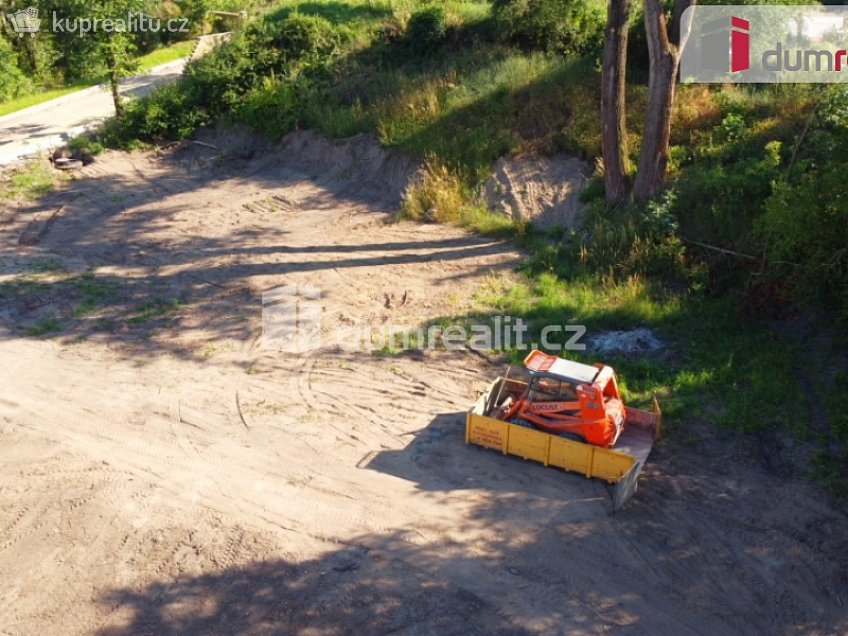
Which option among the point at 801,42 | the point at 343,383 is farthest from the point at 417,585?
the point at 801,42

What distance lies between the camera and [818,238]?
12.9m

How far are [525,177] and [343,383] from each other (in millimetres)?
8362

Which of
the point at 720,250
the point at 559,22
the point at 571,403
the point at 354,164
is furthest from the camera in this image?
the point at 559,22

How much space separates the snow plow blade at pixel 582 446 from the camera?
10.4m

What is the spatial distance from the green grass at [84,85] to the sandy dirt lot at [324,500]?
42.6ft

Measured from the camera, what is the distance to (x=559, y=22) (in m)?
22.4

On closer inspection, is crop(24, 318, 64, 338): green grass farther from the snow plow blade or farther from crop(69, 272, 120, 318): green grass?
the snow plow blade

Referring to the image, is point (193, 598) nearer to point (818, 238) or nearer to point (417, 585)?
point (417, 585)

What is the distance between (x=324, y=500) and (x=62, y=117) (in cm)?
1964

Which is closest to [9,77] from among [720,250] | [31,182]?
[31,182]

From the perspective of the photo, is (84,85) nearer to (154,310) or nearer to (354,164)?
(354,164)

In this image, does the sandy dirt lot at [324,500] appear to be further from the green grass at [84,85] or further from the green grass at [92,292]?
the green grass at [84,85]

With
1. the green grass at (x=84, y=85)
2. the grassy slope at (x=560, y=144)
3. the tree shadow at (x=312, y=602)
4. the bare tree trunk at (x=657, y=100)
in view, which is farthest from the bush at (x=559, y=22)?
the tree shadow at (x=312, y=602)

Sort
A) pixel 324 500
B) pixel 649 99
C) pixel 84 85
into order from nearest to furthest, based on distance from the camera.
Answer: pixel 324 500
pixel 649 99
pixel 84 85
